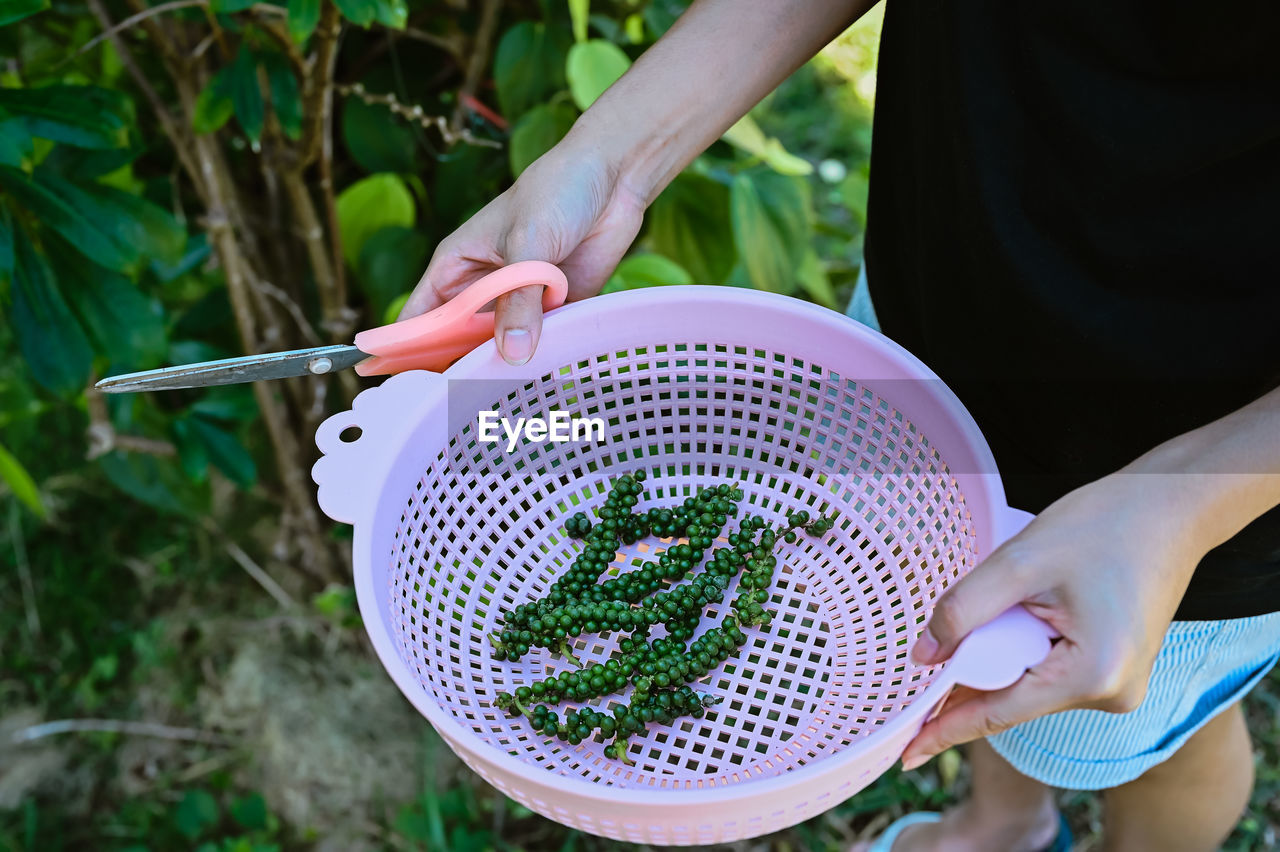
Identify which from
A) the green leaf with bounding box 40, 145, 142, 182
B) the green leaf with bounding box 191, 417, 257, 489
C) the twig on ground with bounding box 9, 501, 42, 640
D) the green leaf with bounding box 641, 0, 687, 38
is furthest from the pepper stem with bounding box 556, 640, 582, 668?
the twig on ground with bounding box 9, 501, 42, 640

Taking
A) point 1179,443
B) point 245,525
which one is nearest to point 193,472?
point 245,525

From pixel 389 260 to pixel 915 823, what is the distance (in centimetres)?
104

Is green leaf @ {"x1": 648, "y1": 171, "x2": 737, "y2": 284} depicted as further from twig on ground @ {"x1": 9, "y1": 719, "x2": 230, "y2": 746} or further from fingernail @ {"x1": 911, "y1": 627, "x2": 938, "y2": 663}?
twig on ground @ {"x1": 9, "y1": 719, "x2": 230, "y2": 746}

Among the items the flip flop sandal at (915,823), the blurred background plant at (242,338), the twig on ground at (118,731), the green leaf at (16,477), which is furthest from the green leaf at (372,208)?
the flip flop sandal at (915,823)

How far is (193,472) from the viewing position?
1.20 m

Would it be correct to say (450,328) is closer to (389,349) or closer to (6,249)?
(389,349)

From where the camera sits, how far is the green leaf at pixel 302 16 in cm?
86

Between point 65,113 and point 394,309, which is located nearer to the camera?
point 65,113

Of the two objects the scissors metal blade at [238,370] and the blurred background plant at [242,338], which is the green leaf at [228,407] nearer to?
the blurred background plant at [242,338]

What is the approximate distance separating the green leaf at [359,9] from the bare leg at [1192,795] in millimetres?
1051

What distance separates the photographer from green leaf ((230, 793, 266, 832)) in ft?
4.37

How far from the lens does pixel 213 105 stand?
3.32 ft

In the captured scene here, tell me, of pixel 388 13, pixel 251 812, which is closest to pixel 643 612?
pixel 388 13

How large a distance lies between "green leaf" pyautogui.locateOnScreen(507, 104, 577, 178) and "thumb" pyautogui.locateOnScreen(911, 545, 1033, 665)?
2.65 feet
